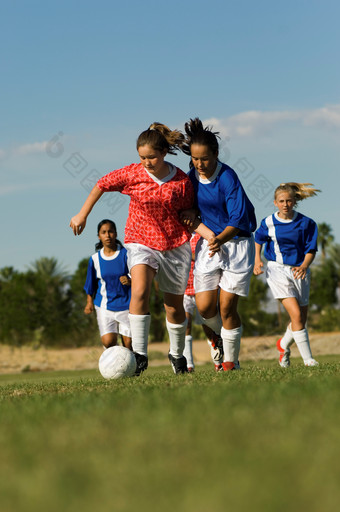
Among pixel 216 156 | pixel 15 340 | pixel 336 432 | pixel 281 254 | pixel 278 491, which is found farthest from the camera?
pixel 15 340

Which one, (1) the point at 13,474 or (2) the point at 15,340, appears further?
(2) the point at 15,340

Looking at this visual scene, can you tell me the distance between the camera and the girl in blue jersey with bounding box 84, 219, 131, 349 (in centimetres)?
1205

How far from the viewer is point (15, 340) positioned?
36.4 m

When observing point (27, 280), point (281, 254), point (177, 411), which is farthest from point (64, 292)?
point (177, 411)

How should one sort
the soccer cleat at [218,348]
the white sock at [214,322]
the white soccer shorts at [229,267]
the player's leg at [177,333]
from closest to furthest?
the white soccer shorts at [229,267], the player's leg at [177,333], the white sock at [214,322], the soccer cleat at [218,348]

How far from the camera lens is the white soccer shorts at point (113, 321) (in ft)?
39.7

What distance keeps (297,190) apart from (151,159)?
351 cm

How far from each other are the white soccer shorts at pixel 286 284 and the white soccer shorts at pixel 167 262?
2.43 m

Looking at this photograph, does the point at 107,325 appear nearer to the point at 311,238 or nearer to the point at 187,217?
the point at 311,238

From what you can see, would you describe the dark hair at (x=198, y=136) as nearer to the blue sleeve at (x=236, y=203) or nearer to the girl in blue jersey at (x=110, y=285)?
the blue sleeve at (x=236, y=203)

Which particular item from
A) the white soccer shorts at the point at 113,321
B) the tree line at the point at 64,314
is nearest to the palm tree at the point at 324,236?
the tree line at the point at 64,314

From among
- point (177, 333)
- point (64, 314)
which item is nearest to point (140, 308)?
point (177, 333)

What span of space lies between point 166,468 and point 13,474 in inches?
23.7

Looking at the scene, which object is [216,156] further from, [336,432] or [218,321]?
[336,432]
